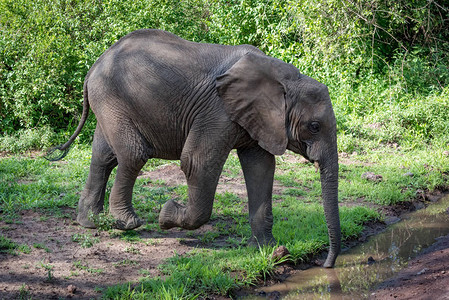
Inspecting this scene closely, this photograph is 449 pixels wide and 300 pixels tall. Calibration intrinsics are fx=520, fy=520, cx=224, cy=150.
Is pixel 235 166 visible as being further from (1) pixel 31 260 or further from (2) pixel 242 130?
(1) pixel 31 260

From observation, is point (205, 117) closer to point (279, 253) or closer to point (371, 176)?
point (279, 253)

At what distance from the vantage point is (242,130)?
18.1 feet

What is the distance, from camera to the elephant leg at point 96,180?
6.24m

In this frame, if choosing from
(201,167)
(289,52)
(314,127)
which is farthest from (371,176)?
(289,52)

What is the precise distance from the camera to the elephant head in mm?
5324

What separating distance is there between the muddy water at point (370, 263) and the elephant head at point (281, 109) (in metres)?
0.25

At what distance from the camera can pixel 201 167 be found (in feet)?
17.7

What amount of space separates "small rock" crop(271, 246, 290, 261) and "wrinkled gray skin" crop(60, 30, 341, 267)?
0.32 metres

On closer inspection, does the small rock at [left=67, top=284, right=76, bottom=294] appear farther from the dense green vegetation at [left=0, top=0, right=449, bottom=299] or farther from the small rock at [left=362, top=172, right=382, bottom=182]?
the small rock at [left=362, top=172, right=382, bottom=182]

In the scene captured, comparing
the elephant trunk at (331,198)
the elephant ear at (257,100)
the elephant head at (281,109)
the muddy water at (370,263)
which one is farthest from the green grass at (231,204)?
the elephant ear at (257,100)

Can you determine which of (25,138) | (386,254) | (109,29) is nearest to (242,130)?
(386,254)

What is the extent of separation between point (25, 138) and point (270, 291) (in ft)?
23.8

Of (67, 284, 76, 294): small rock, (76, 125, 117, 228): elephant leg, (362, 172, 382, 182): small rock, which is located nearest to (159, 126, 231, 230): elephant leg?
(76, 125, 117, 228): elephant leg

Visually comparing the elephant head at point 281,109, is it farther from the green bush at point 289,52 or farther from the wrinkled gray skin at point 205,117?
the green bush at point 289,52
